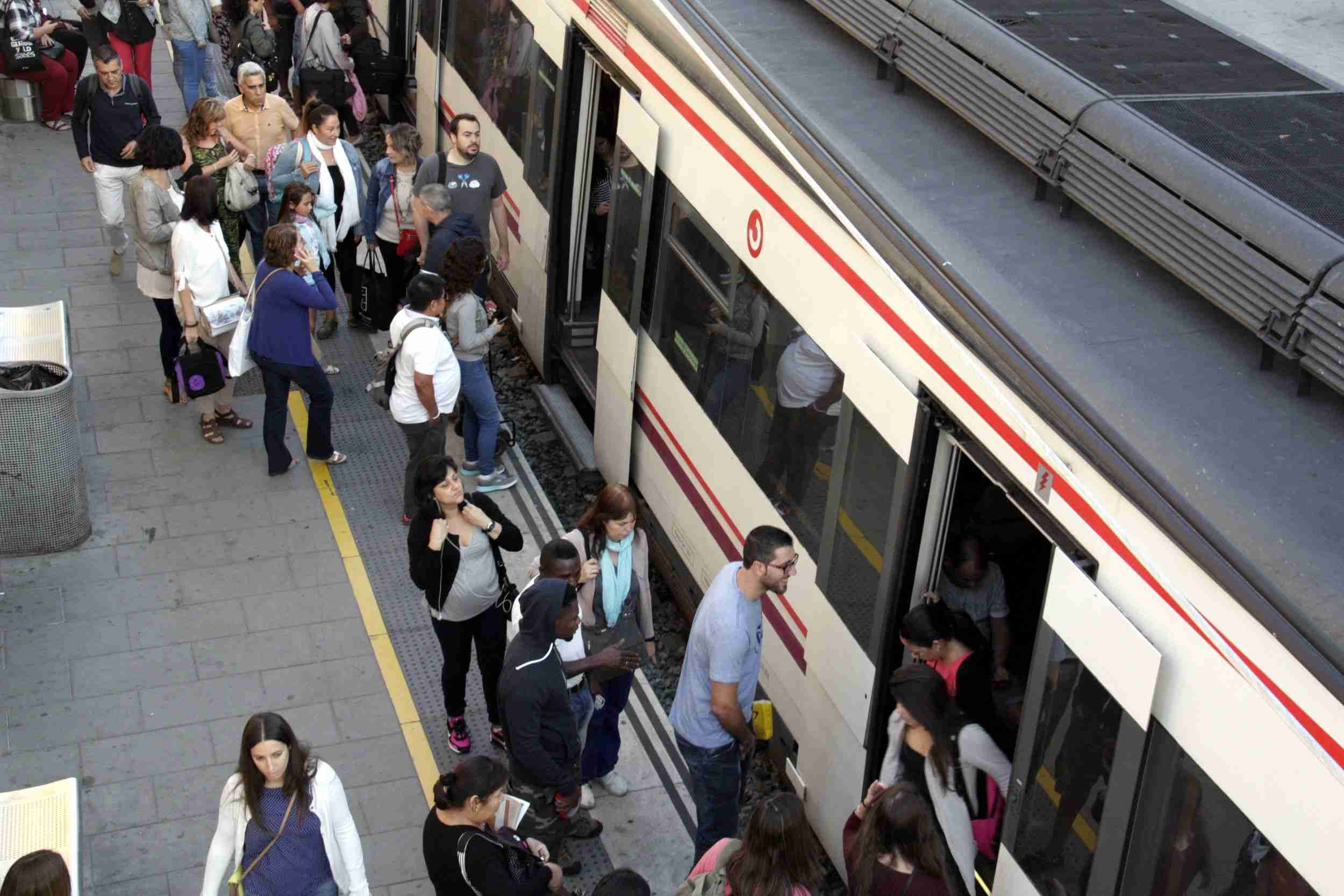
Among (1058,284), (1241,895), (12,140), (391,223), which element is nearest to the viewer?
(1241,895)

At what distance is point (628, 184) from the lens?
8266mm

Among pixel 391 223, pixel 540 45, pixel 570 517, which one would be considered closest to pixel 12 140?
pixel 391 223

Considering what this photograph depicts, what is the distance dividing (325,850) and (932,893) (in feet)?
6.63

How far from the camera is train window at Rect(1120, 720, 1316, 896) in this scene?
13.1 feet

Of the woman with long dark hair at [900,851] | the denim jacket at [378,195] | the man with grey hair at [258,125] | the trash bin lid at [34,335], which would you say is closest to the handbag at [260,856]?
the woman with long dark hair at [900,851]

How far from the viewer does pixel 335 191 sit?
981cm

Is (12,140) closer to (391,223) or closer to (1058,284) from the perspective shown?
(391,223)

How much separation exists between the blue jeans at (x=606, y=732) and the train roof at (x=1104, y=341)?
7.82 feet

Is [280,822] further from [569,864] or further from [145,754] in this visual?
[145,754]

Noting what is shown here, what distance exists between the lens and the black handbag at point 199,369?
897cm

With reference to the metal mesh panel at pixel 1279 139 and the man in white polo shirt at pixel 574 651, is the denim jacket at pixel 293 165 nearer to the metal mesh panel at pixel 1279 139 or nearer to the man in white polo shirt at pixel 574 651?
the man in white polo shirt at pixel 574 651

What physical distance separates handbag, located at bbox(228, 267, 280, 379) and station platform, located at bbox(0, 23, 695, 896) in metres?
0.77

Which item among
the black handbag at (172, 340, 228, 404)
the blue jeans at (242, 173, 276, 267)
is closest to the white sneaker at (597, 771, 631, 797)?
the black handbag at (172, 340, 228, 404)

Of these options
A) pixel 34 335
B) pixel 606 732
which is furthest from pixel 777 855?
pixel 34 335
